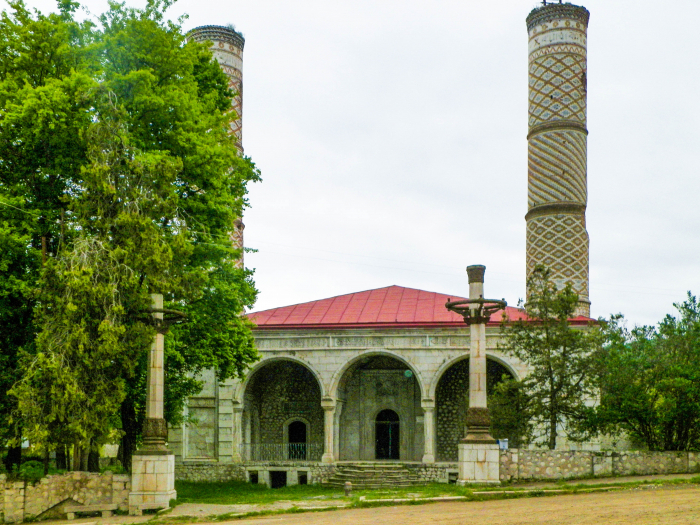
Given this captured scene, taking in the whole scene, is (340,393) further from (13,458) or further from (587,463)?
(13,458)

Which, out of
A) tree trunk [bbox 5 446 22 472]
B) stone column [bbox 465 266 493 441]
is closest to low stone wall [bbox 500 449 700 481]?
stone column [bbox 465 266 493 441]

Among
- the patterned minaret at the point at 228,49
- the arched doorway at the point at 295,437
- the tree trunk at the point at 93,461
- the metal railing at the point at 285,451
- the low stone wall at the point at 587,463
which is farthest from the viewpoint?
the patterned minaret at the point at 228,49

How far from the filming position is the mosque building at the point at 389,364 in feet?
80.5

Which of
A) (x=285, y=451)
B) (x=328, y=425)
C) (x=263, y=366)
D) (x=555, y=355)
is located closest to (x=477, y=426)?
(x=555, y=355)

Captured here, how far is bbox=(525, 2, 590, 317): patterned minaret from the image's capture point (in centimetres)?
2888

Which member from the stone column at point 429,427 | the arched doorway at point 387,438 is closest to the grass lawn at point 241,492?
the stone column at point 429,427

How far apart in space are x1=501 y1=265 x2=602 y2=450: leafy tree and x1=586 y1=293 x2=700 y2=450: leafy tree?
418mm

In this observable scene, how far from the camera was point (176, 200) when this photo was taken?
15.9 m

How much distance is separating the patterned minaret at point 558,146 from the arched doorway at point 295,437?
938 centimetres

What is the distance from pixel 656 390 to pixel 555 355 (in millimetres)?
2319

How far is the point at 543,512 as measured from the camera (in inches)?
496

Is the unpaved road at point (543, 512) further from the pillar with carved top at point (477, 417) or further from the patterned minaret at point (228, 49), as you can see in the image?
the patterned minaret at point (228, 49)

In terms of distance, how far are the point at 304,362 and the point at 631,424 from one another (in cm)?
932

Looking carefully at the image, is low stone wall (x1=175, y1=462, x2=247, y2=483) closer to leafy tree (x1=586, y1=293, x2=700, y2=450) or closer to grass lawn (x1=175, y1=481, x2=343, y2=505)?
grass lawn (x1=175, y1=481, x2=343, y2=505)
